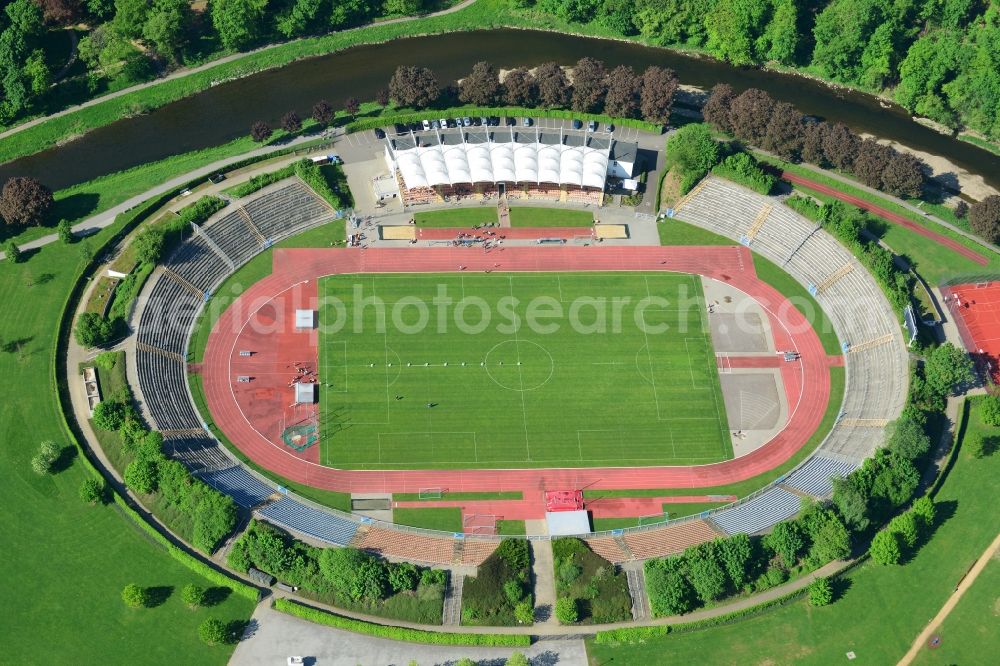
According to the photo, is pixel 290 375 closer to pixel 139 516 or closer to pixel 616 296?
pixel 139 516

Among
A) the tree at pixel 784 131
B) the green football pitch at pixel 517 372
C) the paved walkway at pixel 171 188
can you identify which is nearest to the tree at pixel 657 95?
the tree at pixel 784 131

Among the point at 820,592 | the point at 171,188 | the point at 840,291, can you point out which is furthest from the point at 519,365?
the point at 171,188

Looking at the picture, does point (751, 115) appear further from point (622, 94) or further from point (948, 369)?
point (948, 369)

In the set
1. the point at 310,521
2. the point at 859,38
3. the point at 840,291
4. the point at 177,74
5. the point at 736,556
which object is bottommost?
the point at 736,556

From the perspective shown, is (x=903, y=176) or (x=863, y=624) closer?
(x=863, y=624)

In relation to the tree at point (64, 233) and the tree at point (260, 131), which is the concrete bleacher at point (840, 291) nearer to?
the tree at point (260, 131)

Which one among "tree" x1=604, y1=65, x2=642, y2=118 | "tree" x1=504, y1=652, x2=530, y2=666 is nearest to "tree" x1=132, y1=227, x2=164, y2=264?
"tree" x1=604, y1=65, x2=642, y2=118
